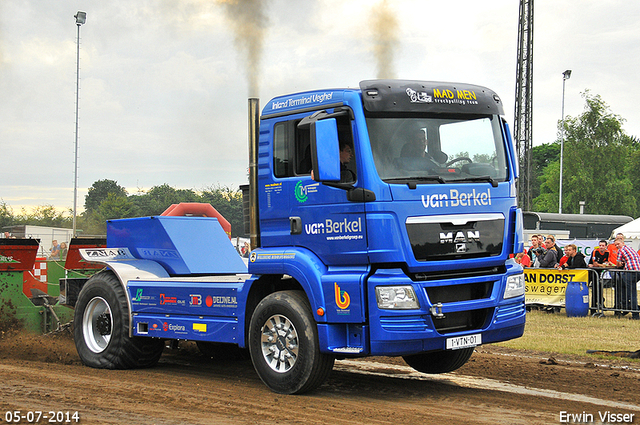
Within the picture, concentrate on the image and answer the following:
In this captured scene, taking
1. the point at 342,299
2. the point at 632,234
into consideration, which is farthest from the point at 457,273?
the point at 632,234

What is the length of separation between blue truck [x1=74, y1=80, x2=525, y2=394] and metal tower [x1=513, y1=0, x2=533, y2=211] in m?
36.8

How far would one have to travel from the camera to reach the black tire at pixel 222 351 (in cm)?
1018

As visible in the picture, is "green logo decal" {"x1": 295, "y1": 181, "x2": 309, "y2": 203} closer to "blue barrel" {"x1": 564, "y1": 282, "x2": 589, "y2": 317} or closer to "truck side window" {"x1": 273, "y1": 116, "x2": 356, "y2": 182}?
"truck side window" {"x1": 273, "y1": 116, "x2": 356, "y2": 182}

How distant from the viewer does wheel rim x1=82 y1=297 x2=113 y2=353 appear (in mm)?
9383

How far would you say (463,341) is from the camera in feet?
22.9

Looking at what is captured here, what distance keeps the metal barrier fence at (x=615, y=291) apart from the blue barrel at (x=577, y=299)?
253 mm

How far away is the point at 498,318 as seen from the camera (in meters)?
7.23

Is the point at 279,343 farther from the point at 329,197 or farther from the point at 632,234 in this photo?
the point at 632,234

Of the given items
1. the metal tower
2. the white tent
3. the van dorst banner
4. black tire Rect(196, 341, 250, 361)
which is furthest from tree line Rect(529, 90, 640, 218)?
black tire Rect(196, 341, 250, 361)

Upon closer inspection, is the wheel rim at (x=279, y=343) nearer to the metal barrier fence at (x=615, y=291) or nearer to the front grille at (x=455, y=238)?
the front grille at (x=455, y=238)

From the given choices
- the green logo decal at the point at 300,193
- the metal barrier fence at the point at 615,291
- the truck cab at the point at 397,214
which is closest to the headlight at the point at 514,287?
the truck cab at the point at 397,214

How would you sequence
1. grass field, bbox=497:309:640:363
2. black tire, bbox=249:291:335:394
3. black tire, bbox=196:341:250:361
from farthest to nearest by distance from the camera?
grass field, bbox=497:309:640:363 < black tire, bbox=196:341:250:361 < black tire, bbox=249:291:335:394

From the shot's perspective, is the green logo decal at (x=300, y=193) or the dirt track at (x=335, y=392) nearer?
the dirt track at (x=335, y=392)

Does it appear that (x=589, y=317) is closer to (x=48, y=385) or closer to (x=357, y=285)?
(x=357, y=285)
